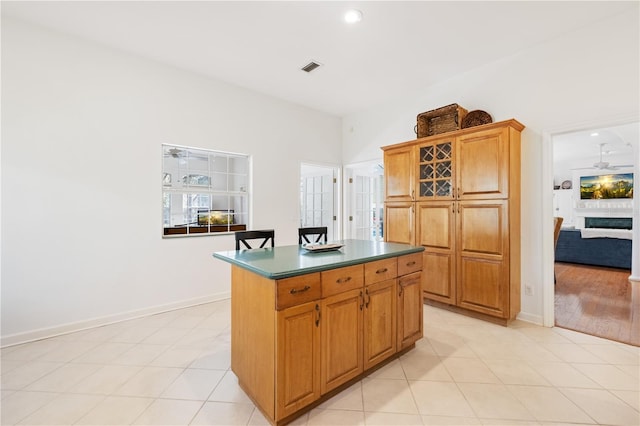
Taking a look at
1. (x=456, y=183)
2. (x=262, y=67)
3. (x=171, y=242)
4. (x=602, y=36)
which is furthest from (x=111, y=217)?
(x=602, y=36)

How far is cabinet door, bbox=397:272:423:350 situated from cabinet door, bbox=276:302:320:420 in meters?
0.84

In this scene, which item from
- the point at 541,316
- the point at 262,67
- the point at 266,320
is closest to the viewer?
the point at 266,320

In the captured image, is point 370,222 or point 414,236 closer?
point 414,236

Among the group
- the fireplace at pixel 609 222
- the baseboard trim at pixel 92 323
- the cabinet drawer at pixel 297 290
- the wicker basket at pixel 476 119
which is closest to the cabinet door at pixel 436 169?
the wicker basket at pixel 476 119

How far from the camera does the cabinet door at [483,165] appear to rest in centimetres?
279

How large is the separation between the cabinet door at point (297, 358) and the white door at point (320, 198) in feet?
11.6

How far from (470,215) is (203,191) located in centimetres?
328

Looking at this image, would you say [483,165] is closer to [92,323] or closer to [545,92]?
[545,92]

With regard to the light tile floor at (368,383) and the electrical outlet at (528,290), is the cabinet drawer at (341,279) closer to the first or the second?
the light tile floor at (368,383)

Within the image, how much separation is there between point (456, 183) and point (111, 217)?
3794 mm

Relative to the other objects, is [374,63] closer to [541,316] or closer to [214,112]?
[214,112]

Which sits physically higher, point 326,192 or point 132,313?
point 326,192

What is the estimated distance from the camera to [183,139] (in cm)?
347

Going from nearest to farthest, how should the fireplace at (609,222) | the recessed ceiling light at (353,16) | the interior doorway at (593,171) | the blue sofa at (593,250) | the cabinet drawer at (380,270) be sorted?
the cabinet drawer at (380,270)
the recessed ceiling light at (353,16)
the interior doorway at (593,171)
the blue sofa at (593,250)
the fireplace at (609,222)
